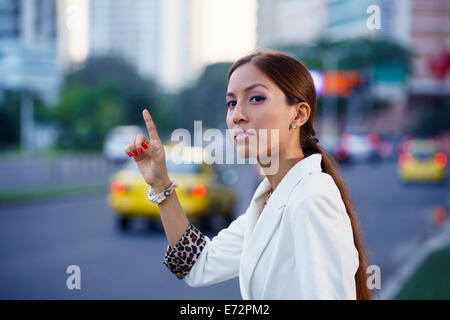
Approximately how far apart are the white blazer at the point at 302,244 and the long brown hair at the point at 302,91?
9 centimetres

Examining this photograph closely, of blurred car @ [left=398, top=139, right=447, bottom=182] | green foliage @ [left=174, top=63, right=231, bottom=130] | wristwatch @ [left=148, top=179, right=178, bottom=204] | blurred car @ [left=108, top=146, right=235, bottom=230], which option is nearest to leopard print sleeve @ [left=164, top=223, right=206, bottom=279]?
wristwatch @ [left=148, top=179, right=178, bottom=204]

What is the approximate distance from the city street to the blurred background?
30 millimetres

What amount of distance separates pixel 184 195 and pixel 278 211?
7.86 m

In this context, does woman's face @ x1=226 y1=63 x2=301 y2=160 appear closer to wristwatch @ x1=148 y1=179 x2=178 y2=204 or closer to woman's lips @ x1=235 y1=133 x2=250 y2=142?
woman's lips @ x1=235 y1=133 x2=250 y2=142

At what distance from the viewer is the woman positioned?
1.36 metres

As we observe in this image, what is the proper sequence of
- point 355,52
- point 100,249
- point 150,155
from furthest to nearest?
point 355,52 → point 100,249 → point 150,155

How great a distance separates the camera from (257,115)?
1537 millimetres

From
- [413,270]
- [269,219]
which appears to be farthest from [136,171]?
[269,219]

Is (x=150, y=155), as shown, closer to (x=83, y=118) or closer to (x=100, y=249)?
(x=100, y=249)

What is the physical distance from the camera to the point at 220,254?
186cm

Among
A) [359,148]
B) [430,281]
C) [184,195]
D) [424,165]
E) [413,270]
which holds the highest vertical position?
[184,195]

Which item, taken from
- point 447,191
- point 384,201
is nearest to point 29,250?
point 384,201

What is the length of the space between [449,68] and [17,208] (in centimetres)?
918
